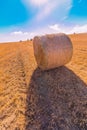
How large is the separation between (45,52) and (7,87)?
244cm

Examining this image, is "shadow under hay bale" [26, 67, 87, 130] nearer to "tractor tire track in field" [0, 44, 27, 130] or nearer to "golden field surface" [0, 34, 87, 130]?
"golden field surface" [0, 34, 87, 130]

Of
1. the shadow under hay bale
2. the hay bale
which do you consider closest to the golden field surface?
the shadow under hay bale

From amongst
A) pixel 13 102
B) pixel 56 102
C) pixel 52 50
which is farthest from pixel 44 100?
pixel 52 50

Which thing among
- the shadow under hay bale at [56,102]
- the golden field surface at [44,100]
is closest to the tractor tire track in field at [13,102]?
the golden field surface at [44,100]

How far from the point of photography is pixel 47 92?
793cm

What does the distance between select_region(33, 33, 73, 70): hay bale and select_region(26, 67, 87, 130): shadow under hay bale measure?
2.09ft

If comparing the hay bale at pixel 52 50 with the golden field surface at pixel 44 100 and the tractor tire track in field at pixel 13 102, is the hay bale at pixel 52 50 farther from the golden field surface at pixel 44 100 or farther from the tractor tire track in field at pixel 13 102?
the tractor tire track in field at pixel 13 102

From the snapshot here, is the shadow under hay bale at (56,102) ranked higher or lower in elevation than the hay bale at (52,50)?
lower

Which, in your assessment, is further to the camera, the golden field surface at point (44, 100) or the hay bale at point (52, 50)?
the hay bale at point (52, 50)

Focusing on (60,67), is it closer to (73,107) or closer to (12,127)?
(73,107)

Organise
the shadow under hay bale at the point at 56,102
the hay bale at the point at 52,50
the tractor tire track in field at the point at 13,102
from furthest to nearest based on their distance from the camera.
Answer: the hay bale at the point at 52,50
the tractor tire track in field at the point at 13,102
the shadow under hay bale at the point at 56,102

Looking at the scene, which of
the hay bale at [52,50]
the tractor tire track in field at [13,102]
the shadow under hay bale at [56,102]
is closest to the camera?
the shadow under hay bale at [56,102]

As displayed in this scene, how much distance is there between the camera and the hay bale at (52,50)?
9.42 m

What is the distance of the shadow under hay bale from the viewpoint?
238 inches
